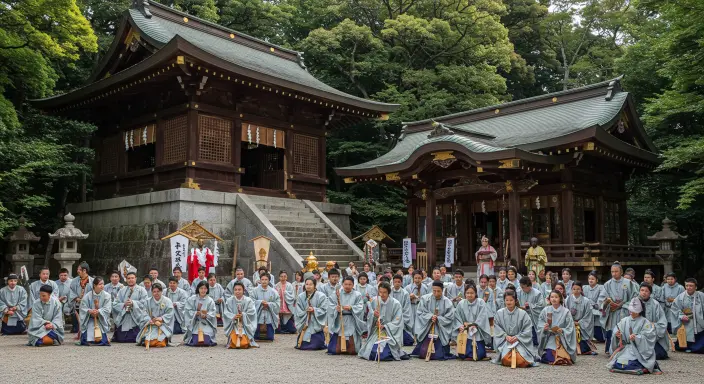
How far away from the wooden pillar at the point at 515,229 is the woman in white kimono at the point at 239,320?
841 centimetres

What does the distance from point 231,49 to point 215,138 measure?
4.74 m

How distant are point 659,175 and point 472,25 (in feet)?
37.7

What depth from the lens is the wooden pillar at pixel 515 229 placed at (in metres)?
16.3

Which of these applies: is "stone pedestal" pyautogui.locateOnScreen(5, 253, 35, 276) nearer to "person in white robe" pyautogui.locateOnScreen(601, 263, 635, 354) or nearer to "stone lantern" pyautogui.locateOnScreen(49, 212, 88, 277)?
"stone lantern" pyautogui.locateOnScreen(49, 212, 88, 277)

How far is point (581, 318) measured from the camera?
9.96m

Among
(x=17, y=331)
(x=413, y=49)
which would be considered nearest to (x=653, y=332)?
(x=17, y=331)

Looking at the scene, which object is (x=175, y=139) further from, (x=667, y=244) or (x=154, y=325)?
(x=667, y=244)

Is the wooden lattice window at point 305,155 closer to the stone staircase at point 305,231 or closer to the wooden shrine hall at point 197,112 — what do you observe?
the wooden shrine hall at point 197,112

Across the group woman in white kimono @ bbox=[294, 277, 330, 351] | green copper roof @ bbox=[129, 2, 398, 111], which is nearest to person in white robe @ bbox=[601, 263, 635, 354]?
woman in white kimono @ bbox=[294, 277, 330, 351]

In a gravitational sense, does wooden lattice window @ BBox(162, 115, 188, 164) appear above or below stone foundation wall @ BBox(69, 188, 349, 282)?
above

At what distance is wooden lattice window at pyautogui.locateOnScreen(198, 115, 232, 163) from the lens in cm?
1755

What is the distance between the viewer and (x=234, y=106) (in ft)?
60.6

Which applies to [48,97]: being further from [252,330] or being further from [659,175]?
[659,175]

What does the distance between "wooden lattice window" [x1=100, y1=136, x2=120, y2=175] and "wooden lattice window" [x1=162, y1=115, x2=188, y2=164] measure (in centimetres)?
279
